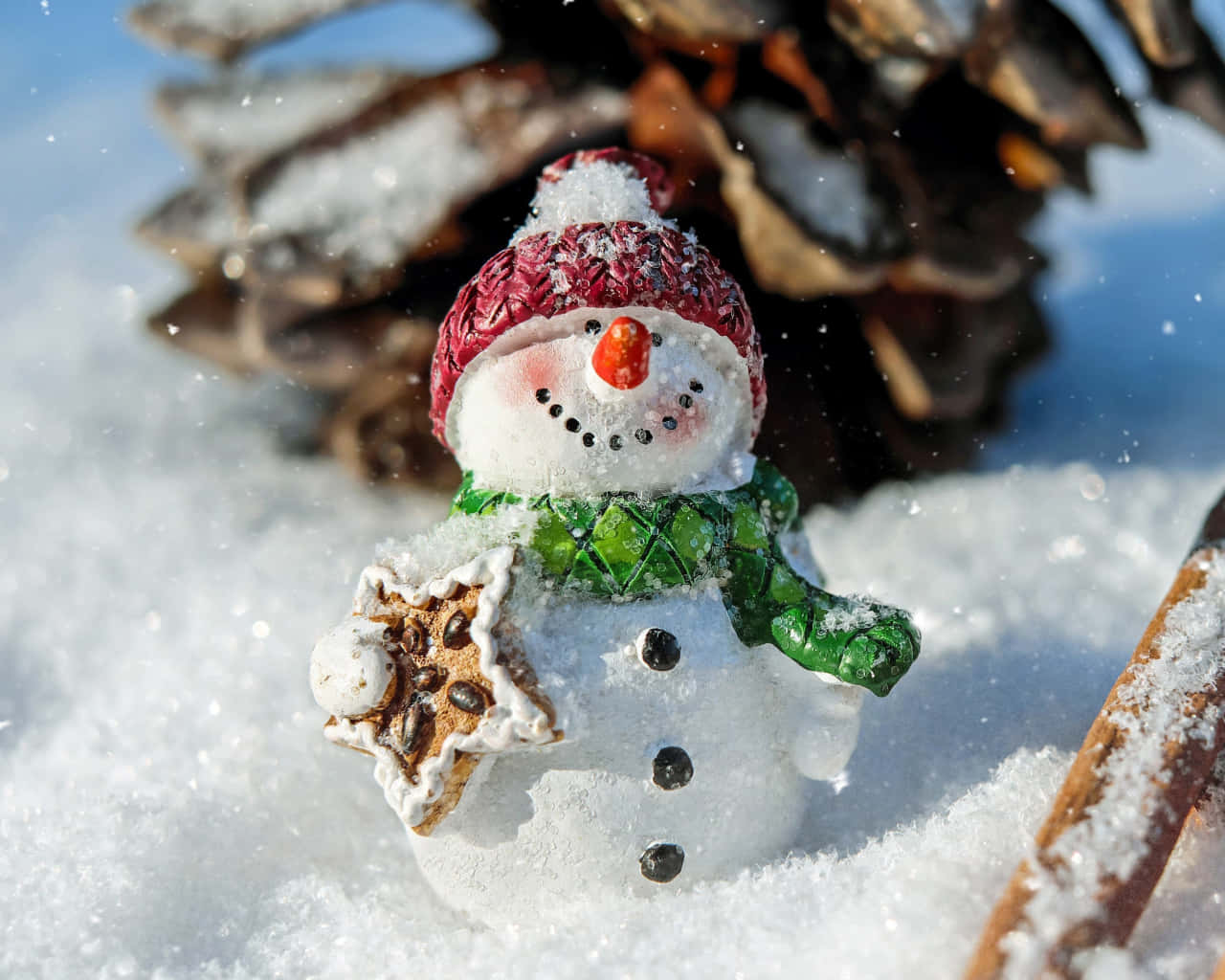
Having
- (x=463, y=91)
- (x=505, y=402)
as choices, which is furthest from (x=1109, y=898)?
(x=463, y=91)

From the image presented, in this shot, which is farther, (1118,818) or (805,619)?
(805,619)

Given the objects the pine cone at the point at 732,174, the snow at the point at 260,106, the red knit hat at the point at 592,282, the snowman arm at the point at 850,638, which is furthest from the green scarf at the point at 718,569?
the snow at the point at 260,106

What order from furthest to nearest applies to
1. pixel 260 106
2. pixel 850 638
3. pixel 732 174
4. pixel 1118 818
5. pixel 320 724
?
pixel 260 106 → pixel 732 174 → pixel 320 724 → pixel 850 638 → pixel 1118 818

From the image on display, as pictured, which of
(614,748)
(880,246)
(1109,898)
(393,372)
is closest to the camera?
(1109,898)

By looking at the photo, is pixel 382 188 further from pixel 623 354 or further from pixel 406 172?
pixel 623 354

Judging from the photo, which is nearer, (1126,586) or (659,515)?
(659,515)

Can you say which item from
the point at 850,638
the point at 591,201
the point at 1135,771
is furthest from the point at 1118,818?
the point at 591,201

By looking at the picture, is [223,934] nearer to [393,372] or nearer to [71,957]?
[71,957]
